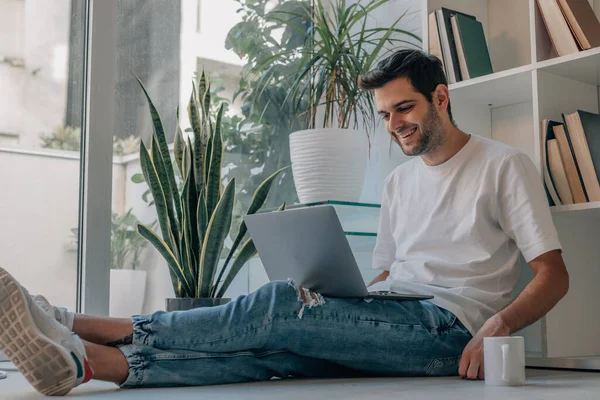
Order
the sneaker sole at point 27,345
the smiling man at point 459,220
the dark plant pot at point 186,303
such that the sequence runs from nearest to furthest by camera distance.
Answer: the sneaker sole at point 27,345, the smiling man at point 459,220, the dark plant pot at point 186,303

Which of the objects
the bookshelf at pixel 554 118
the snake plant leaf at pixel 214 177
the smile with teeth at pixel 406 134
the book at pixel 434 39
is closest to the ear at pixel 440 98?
the smile with teeth at pixel 406 134

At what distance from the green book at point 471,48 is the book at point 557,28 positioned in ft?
0.99

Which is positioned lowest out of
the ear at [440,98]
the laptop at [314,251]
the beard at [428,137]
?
the laptop at [314,251]

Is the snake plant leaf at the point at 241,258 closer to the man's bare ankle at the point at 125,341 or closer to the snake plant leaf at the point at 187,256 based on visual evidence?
the snake plant leaf at the point at 187,256

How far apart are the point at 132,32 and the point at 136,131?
1.34ft

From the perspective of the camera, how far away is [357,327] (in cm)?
182

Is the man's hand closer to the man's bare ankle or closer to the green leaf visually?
the man's bare ankle

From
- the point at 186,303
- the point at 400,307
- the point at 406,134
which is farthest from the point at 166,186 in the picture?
the point at 400,307

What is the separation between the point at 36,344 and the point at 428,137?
1242 millimetres

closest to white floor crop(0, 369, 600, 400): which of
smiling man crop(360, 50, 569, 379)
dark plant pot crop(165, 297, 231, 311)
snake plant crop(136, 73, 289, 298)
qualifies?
smiling man crop(360, 50, 569, 379)

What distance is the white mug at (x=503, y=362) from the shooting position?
5.40 ft

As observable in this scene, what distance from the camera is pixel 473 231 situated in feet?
6.73

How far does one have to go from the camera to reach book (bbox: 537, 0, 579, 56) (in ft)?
7.35

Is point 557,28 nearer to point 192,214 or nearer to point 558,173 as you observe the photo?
point 558,173
